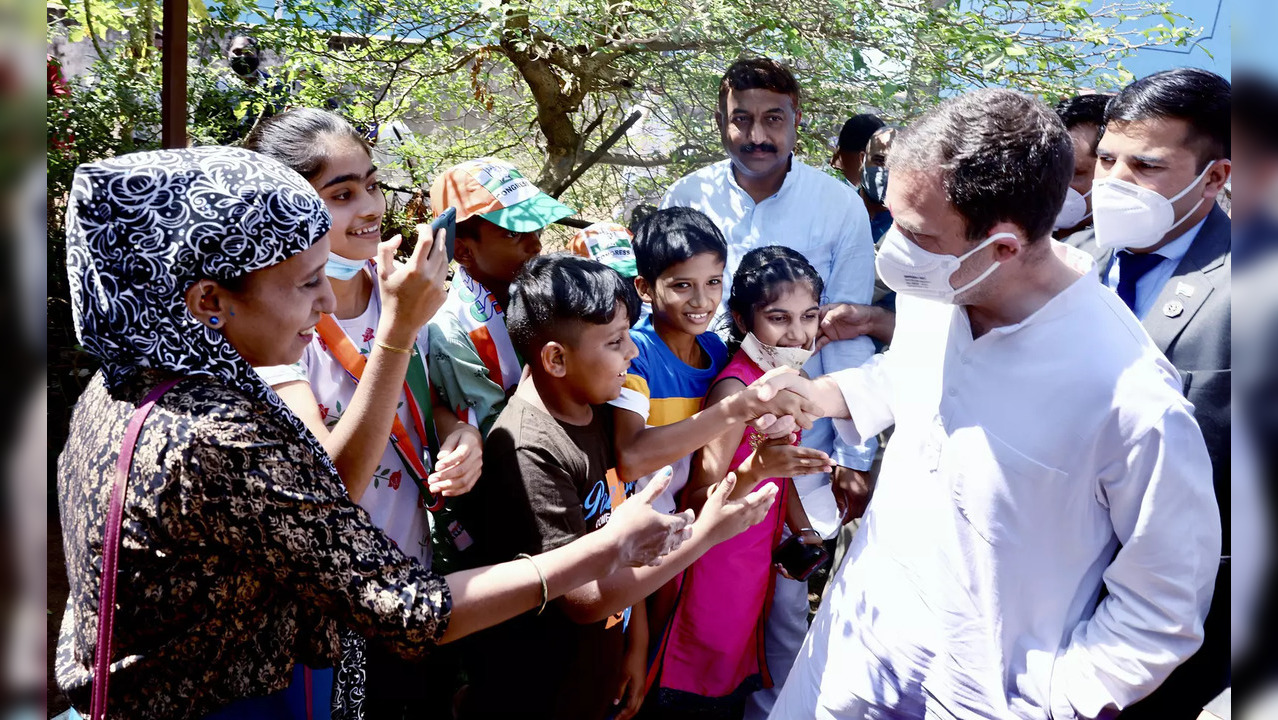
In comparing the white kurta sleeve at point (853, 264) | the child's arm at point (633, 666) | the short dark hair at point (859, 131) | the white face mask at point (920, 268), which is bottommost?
the child's arm at point (633, 666)

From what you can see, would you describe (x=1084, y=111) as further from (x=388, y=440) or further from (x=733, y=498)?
(x=388, y=440)

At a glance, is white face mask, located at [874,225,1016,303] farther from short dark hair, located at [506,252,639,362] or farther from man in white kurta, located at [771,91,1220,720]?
short dark hair, located at [506,252,639,362]

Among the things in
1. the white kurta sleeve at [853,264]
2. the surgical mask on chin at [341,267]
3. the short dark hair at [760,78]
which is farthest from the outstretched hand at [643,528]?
the short dark hair at [760,78]

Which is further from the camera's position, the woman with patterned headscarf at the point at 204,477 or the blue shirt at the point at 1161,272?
the blue shirt at the point at 1161,272

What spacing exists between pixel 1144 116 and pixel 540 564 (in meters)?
2.22

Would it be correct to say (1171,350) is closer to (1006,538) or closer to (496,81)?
(1006,538)

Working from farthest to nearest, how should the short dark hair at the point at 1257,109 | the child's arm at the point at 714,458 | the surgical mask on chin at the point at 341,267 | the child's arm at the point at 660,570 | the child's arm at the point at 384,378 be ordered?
1. the child's arm at the point at 714,458
2. the surgical mask on chin at the point at 341,267
3. the child's arm at the point at 660,570
4. the child's arm at the point at 384,378
5. the short dark hair at the point at 1257,109

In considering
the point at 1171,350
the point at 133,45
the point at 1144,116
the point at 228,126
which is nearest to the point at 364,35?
the point at 228,126

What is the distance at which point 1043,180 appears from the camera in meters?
1.98

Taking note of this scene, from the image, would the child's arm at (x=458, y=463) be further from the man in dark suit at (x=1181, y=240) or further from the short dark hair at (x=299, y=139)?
the man in dark suit at (x=1181, y=240)

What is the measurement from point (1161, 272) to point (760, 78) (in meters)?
1.88

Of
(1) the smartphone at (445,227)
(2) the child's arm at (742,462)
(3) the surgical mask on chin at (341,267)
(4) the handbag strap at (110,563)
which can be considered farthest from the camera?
(2) the child's arm at (742,462)

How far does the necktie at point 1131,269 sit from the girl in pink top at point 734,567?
3.12 feet

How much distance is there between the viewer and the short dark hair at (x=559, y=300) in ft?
8.66
